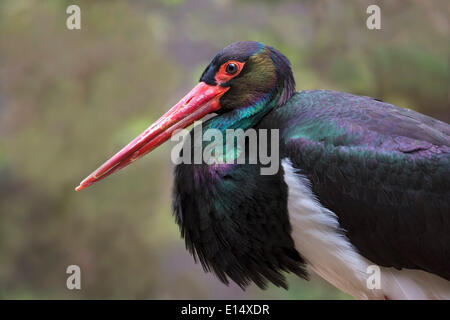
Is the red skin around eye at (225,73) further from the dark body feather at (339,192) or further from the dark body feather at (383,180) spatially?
the dark body feather at (383,180)

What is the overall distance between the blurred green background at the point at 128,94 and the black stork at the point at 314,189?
2504mm

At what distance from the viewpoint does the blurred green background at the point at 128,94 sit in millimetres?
4852

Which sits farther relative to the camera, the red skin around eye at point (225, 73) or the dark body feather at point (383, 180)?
the red skin around eye at point (225, 73)

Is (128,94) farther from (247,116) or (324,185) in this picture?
(324,185)

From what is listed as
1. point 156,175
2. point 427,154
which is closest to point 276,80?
point 427,154

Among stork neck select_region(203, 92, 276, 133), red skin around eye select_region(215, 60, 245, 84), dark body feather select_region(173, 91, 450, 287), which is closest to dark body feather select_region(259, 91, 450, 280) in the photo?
dark body feather select_region(173, 91, 450, 287)

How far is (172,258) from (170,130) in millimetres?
2913

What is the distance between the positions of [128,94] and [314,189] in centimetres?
323

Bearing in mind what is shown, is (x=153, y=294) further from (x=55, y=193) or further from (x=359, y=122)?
(x=359, y=122)

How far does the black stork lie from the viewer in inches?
79.9

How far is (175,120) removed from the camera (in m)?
2.37

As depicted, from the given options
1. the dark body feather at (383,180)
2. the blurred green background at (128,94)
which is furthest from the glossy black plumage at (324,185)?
the blurred green background at (128,94)

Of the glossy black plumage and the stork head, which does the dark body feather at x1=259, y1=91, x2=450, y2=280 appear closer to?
the glossy black plumage

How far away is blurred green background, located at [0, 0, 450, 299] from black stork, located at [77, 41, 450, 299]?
8.21ft
